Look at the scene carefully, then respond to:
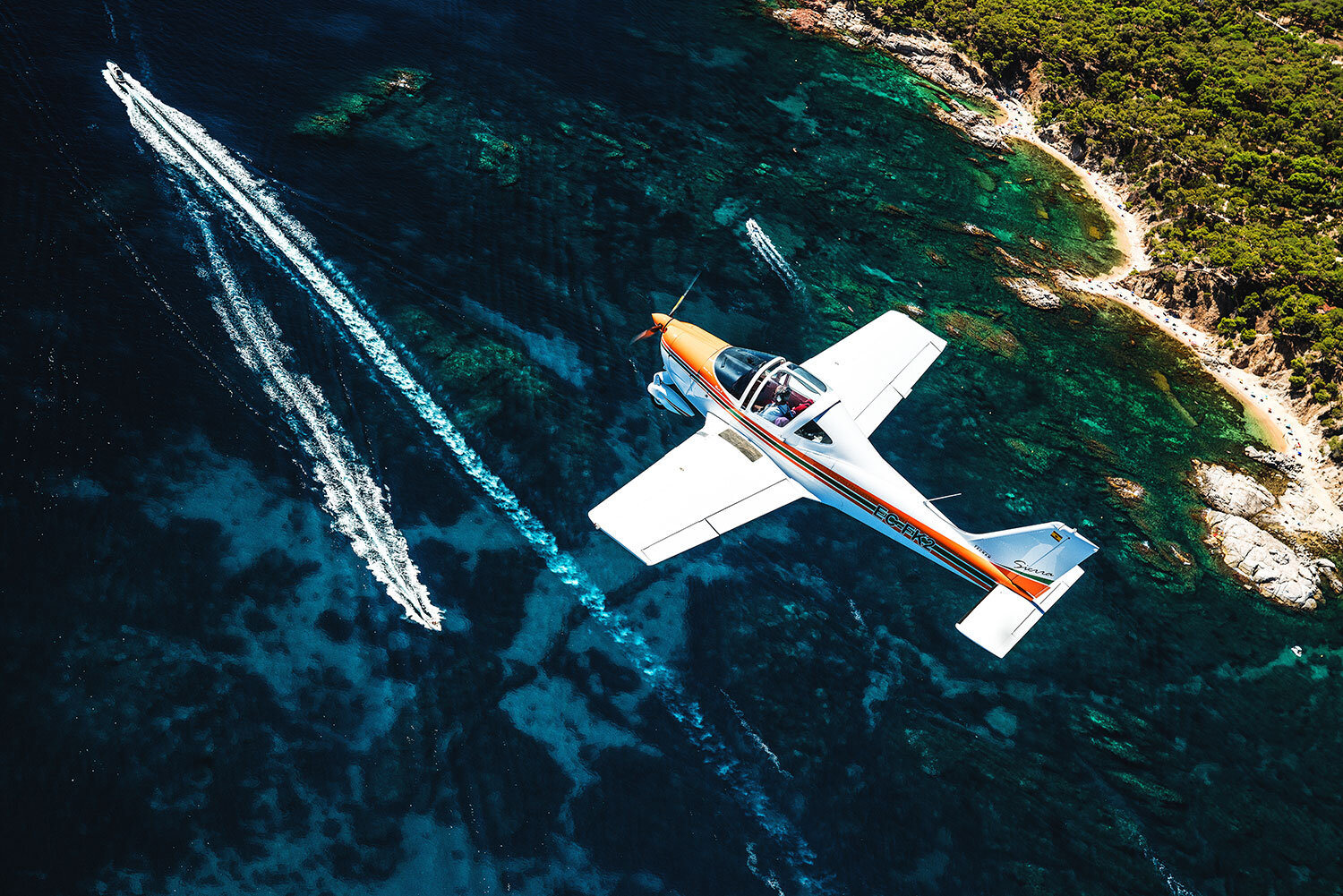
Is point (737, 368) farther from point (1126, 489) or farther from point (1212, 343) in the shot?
point (1212, 343)

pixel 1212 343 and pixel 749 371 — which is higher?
pixel 1212 343

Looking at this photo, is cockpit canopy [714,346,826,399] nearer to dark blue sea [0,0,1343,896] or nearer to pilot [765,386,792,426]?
pilot [765,386,792,426]

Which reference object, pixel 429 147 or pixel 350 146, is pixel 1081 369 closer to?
pixel 429 147

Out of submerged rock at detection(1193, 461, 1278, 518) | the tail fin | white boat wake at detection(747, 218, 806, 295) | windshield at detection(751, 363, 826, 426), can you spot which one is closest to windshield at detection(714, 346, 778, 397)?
windshield at detection(751, 363, 826, 426)

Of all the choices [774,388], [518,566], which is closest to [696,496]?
[774,388]

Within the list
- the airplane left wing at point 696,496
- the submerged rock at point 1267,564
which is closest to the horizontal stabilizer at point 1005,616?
the airplane left wing at point 696,496

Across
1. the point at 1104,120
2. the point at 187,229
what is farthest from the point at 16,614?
the point at 1104,120
